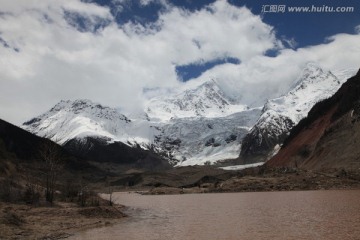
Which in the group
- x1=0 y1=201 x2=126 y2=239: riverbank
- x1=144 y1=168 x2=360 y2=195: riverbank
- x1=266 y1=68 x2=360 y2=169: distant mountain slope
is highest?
x1=266 y1=68 x2=360 y2=169: distant mountain slope

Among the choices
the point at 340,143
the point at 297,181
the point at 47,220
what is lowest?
the point at 47,220

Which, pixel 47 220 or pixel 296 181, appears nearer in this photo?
pixel 47 220

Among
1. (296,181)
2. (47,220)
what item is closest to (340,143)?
(296,181)

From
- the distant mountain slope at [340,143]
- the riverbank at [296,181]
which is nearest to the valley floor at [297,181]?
the riverbank at [296,181]

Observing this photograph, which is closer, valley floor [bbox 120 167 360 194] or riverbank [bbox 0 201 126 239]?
riverbank [bbox 0 201 126 239]

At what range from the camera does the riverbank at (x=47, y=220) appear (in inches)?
1609

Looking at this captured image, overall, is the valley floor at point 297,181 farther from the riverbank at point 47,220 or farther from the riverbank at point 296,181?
the riverbank at point 47,220

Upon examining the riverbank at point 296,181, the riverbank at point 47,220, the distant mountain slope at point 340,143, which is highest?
the distant mountain slope at point 340,143

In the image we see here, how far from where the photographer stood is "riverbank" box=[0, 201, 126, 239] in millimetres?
40875

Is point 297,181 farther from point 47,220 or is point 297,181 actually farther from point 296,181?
point 47,220

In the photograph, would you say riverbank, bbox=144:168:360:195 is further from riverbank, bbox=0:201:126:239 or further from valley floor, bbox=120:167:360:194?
riverbank, bbox=0:201:126:239

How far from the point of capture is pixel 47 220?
163 ft

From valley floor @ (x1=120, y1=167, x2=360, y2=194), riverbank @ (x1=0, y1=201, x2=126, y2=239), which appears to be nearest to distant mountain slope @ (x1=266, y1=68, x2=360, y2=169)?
valley floor @ (x1=120, y1=167, x2=360, y2=194)

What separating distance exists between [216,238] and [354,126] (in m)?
116
